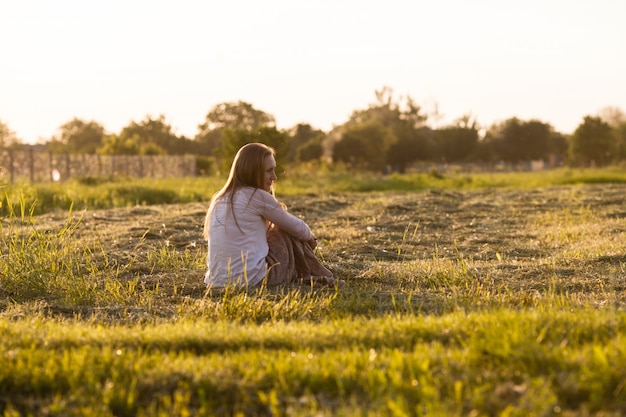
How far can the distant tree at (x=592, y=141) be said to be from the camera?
162ft

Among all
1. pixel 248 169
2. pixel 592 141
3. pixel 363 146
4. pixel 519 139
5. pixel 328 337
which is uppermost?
pixel 519 139

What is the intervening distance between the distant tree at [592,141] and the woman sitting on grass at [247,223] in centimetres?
4741

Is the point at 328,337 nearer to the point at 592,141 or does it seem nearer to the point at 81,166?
the point at 81,166

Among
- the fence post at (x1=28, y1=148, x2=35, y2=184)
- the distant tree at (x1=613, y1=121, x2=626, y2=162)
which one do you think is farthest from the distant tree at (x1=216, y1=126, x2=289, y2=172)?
the distant tree at (x1=613, y1=121, x2=626, y2=162)

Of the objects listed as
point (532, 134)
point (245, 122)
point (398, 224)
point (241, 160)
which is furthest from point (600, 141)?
point (241, 160)

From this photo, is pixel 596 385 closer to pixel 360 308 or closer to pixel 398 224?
pixel 360 308

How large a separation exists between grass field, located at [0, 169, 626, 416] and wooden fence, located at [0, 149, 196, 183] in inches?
600

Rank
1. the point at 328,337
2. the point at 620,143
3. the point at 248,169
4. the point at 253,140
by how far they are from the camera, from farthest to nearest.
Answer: the point at 620,143 < the point at 253,140 < the point at 248,169 < the point at 328,337

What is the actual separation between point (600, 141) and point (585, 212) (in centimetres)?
3991

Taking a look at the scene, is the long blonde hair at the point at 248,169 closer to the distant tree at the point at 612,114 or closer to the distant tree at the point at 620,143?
the distant tree at the point at 620,143

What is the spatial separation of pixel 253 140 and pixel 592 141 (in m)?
33.1

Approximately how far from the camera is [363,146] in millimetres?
45500

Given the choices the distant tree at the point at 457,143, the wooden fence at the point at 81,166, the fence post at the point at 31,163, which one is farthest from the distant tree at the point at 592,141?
the fence post at the point at 31,163

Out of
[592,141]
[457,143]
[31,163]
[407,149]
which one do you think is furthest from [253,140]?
[457,143]
